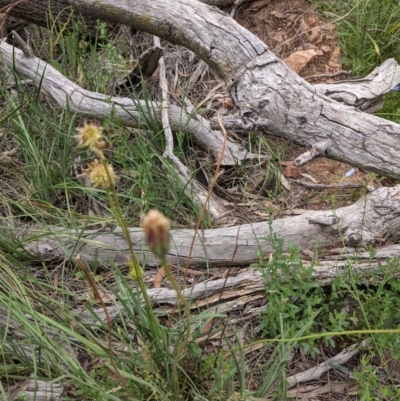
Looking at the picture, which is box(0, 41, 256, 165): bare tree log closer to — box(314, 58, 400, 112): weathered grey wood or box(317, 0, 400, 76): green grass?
box(314, 58, 400, 112): weathered grey wood

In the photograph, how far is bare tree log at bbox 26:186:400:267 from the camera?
2.76 m

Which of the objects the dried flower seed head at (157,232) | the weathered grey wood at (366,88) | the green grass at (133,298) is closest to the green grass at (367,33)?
the green grass at (133,298)

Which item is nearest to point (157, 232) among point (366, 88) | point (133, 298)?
point (133, 298)

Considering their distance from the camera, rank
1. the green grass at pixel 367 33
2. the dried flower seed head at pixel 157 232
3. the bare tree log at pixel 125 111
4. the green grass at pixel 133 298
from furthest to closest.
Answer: the green grass at pixel 367 33 → the bare tree log at pixel 125 111 → the green grass at pixel 133 298 → the dried flower seed head at pixel 157 232

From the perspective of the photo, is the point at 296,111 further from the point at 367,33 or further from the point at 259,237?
the point at 367,33

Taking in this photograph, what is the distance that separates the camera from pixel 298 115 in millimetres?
2648

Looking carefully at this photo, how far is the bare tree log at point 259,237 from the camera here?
9.05ft

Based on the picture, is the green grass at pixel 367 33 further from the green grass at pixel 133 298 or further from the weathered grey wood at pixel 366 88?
the weathered grey wood at pixel 366 88

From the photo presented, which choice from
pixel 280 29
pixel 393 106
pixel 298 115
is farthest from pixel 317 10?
pixel 298 115

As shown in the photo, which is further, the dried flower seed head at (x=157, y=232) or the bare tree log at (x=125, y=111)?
the bare tree log at (x=125, y=111)

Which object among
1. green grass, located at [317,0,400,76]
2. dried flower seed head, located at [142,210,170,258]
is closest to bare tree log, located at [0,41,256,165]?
green grass, located at [317,0,400,76]

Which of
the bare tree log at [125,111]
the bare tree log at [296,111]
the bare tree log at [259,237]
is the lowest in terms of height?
the bare tree log at [259,237]

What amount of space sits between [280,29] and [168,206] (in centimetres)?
185

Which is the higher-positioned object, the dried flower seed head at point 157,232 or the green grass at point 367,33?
the dried flower seed head at point 157,232
